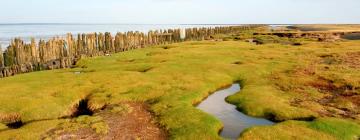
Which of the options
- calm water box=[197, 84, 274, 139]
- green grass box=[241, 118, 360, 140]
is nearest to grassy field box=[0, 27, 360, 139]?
green grass box=[241, 118, 360, 140]

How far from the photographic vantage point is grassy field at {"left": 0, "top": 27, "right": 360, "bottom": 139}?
15.8 m

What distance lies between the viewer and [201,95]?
22.3 meters

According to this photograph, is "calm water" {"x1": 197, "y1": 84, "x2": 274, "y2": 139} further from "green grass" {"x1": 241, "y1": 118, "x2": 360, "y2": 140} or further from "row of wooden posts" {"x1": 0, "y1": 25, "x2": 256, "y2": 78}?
"row of wooden posts" {"x1": 0, "y1": 25, "x2": 256, "y2": 78}

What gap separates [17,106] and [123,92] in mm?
6004

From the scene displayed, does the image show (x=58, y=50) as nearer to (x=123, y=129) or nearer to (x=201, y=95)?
(x=201, y=95)

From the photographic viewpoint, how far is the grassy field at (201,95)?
1584cm

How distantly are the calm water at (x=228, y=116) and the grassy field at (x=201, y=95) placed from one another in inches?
19.6

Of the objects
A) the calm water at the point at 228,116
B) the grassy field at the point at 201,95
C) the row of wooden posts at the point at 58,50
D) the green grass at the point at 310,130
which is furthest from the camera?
the row of wooden posts at the point at 58,50

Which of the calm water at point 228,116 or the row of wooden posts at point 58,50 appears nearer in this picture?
the calm water at point 228,116

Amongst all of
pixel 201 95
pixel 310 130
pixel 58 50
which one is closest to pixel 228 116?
pixel 201 95

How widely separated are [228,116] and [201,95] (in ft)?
12.9

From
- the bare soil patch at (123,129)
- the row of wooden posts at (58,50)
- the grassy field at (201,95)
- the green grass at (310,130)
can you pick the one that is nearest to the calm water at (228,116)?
the grassy field at (201,95)

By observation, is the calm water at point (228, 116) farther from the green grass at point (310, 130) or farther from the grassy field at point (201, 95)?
the green grass at point (310, 130)

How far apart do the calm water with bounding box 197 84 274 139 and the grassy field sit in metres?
0.50
